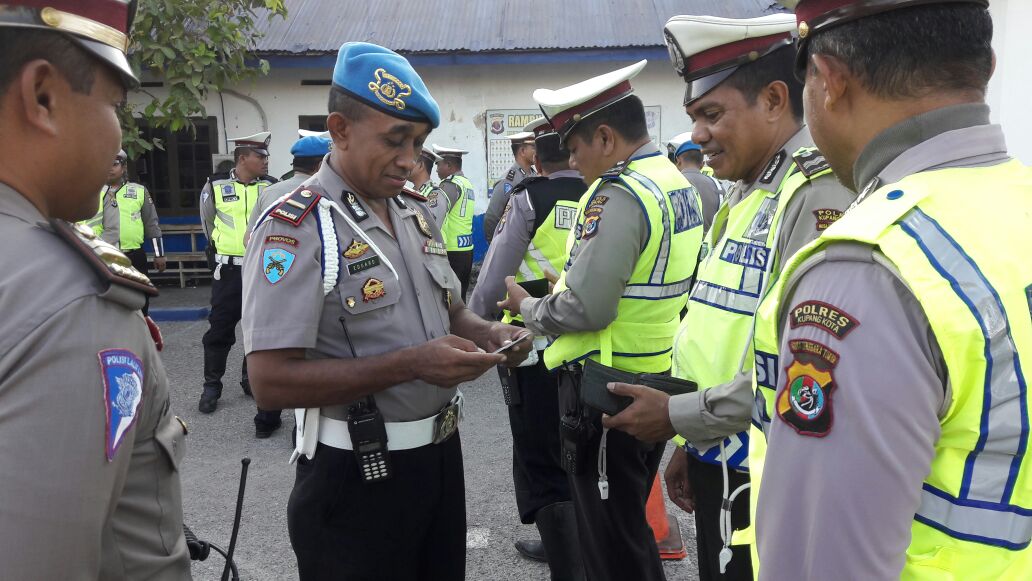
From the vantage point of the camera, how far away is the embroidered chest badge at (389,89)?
2.21 m

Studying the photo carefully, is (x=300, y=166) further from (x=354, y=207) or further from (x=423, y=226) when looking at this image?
(x=354, y=207)

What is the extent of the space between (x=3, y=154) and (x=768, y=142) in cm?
196

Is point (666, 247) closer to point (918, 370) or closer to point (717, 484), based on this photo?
point (717, 484)

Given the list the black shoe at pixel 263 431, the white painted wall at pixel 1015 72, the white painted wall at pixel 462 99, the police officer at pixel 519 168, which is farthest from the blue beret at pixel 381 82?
the white painted wall at pixel 1015 72

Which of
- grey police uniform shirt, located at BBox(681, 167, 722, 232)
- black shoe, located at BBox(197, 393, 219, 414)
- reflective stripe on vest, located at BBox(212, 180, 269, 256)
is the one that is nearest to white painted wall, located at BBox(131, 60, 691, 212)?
reflective stripe on vest, located at BBox(212, 180, 269, 256)

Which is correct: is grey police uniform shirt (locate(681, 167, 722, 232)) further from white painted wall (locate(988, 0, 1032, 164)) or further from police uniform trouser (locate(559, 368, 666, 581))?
white painted wall (locate(988, 0, 1032, 164))

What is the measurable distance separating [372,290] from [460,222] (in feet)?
21.3

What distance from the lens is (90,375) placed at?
1003 millimetres

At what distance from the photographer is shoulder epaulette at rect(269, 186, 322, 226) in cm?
208

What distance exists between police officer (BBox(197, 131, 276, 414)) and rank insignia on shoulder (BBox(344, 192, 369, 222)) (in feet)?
12.5

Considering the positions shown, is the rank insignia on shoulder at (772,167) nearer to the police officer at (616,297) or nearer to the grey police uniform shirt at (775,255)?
the grey police uniform shirt at (775,255)

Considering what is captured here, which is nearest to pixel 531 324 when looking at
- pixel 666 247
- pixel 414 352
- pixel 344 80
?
pixel 666 247

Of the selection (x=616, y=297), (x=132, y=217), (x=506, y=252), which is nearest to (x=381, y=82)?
(x=616, y=297)

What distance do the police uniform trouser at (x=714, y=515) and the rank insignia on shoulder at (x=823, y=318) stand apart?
1.30m
